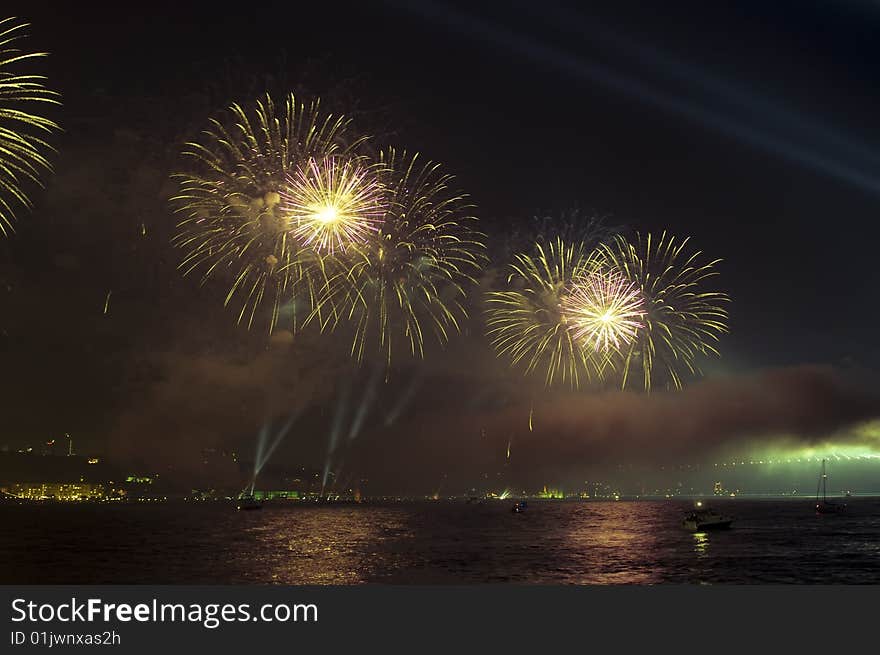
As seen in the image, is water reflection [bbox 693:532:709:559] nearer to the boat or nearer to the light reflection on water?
the light reflection on water

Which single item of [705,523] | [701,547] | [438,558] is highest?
[705,523]

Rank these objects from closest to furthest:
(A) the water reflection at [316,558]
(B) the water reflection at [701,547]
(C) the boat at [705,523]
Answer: (A) the water reflection at [316,558] → (B) the water reflection at [701,547] → (C) the boat at [705,523]

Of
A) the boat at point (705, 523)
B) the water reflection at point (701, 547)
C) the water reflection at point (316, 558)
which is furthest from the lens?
the boat at point (705, 523)

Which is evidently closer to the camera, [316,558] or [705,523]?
[316,558]

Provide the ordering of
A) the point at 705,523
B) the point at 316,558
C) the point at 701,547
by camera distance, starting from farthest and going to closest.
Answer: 1. the point at 705,523
2. the point at 701,547
3. the point at 316,558

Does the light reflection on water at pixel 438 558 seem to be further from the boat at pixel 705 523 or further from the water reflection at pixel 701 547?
the boat at pixel 705 523

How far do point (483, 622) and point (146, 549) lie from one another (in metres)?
87.9

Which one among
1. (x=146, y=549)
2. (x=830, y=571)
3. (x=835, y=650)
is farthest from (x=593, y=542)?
(x=835, y=650)

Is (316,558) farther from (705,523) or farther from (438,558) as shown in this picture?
(705,523)

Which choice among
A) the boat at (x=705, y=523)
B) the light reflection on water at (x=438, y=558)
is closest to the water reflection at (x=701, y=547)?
the light reflection on water at (x=438, y=558)

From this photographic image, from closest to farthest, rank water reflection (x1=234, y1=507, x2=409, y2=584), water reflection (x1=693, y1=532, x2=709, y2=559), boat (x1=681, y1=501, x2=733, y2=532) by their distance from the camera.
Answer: water reflection (x1=234, y1=507, x2=409, y2=584)
water reflection (x1=693, y1=532, x2=709, y2=559)
boat (x1=681, y1=501, x2=733, y2=532)

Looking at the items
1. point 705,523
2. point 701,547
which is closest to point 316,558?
point 701,547

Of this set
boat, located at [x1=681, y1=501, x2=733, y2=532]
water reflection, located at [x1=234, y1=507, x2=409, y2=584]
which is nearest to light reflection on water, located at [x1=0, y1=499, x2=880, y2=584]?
water reflection, located at [x1=234, y1=507, x2=409, y2=584]

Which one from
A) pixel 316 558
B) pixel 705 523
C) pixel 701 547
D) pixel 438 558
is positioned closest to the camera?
pixel 438 558
